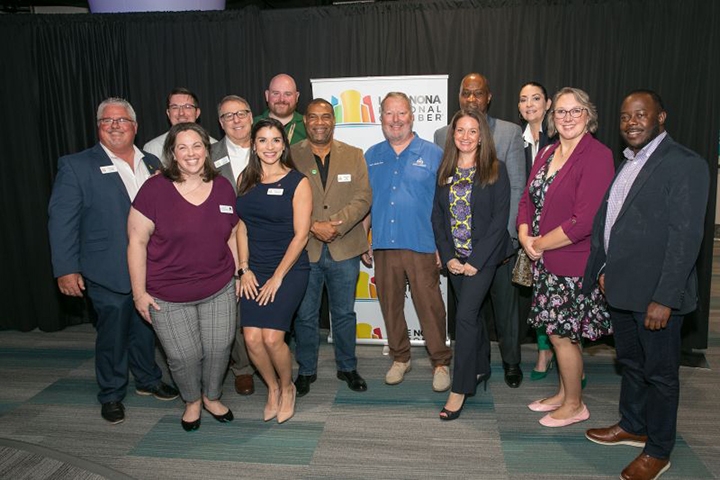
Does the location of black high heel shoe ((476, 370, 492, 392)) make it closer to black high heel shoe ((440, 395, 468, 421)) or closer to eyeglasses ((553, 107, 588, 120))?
black high heel shoe ((440, 395, 468, 421))

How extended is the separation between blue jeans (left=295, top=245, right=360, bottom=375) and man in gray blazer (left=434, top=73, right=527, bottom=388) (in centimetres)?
93

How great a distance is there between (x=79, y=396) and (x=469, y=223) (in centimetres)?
268

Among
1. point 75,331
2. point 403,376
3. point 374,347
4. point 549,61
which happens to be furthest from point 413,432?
point 75,331

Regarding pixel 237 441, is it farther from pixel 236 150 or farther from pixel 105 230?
pixel 236 150

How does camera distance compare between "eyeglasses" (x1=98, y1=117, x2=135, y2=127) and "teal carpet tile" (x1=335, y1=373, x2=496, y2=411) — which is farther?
"teal carpet tile" (x1=335, y1=373, x2=496, y2=411)

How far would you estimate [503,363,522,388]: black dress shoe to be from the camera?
3682 millimetres

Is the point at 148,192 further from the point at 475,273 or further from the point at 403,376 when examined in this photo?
the point at 403,376

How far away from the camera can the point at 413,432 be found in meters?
3.12

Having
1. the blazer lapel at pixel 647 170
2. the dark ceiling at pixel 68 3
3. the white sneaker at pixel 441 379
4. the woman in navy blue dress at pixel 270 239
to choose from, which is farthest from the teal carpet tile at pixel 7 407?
the dark ceiling at pixel 68 3

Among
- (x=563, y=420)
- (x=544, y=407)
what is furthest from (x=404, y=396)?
(x=563, y=420)

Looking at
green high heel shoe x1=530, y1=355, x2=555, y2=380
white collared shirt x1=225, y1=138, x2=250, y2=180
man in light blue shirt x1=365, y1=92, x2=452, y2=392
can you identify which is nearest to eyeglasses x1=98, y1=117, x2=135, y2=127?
white collared shirt x1=225, y1=138, x2=250, y2=180

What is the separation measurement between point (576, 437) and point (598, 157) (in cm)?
145

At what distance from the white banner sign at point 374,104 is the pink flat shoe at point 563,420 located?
1.33 meters

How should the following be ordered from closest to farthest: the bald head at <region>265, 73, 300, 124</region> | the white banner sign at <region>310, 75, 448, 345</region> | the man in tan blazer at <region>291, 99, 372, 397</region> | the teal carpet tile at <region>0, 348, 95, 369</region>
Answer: the man in tan blazer at <region>291, 99, 372, 397</region>
the bald head at <region>265, 73, 300, 124</region>
the white banner sign at <region>310, 75, 448, 345</region>
the teal carpet tile at <region>0, 348, 95, 369</region>
